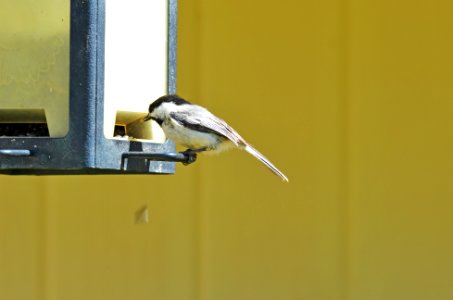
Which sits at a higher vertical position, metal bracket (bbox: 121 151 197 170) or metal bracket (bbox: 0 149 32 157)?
metal bracket (bbox: 0 149 32 157)

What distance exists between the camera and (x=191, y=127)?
253 centimetres

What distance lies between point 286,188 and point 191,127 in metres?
0.93

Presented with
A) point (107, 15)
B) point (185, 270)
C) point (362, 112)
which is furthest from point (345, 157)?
point (107, 15)

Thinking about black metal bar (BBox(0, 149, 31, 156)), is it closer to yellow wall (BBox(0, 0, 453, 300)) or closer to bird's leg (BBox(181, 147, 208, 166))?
bird's leg (BBox(181, 147, 208, 166))

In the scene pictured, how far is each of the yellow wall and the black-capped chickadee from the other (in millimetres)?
797

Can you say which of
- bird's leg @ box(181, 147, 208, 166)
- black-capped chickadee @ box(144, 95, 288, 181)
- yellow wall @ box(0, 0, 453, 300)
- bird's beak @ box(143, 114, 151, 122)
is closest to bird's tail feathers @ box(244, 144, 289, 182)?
black-capped chickadee @ box(144, 95, 288, 181)

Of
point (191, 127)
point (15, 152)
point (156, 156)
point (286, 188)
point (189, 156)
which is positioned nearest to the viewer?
point (15, 152)

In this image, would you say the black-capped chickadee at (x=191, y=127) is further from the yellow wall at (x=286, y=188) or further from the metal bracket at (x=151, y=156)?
the yellow wall at (x=286, y=188)

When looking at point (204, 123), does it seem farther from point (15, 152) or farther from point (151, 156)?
point (15, 152)

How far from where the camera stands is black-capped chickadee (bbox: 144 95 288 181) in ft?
7.82

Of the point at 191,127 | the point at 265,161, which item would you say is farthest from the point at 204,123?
the point at 265,161

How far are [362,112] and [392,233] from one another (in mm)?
370

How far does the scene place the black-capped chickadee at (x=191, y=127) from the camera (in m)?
2.38

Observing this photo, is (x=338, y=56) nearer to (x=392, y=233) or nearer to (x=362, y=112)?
(x=362, y=112)
